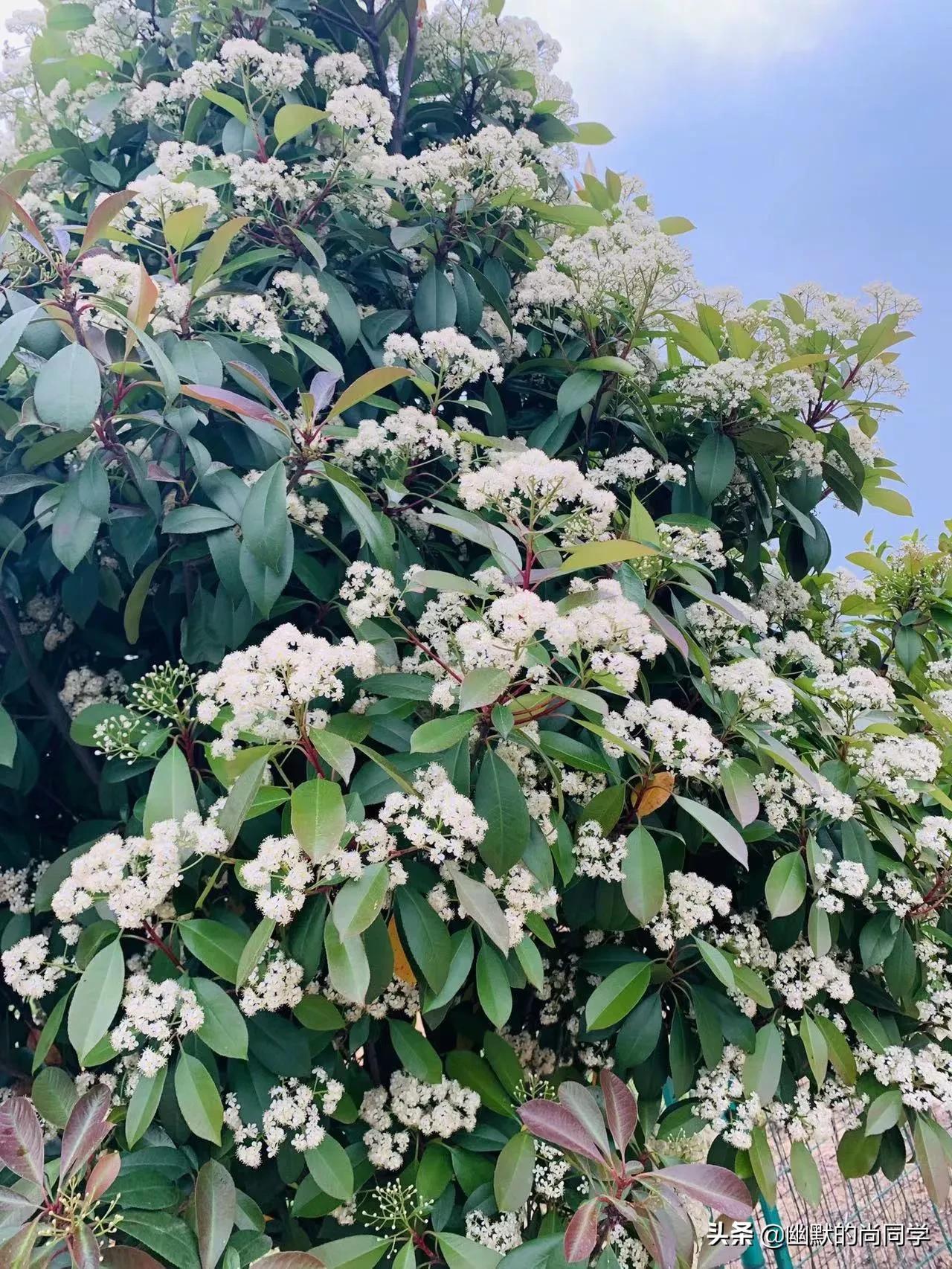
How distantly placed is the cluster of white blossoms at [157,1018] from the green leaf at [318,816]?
0.35m

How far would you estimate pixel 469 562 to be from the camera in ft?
6.48

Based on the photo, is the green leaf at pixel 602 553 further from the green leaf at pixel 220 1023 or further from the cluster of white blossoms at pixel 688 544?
the green leaf at pixel 220 1023

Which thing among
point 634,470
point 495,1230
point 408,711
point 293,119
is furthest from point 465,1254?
point 293,119

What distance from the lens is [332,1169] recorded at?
1319 millimetres

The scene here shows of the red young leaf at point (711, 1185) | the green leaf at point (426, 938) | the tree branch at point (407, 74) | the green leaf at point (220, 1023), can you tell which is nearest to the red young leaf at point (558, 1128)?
the red young leaf at point (711, 1185)

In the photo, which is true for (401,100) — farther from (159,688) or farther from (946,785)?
(946,785)

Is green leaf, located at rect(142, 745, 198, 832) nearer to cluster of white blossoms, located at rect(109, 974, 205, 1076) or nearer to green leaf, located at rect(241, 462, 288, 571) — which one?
cluster of white blossoms, located at rect(109, 974, 205, 1076)

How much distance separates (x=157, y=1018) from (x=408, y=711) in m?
0.61

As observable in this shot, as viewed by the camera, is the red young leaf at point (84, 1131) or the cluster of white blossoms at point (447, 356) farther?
the cluster of white blossoms at point (447, 356)

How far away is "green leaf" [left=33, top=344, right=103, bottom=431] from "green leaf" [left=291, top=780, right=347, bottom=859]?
647mm

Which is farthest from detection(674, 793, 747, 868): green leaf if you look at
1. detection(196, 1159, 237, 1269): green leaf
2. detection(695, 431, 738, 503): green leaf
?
detection(196, 1159, 237, 1269): green leaf

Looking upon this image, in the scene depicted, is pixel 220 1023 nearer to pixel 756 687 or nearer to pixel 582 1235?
pixel 582 1235

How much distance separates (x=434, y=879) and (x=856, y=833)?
0.95m

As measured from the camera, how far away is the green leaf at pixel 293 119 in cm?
173
